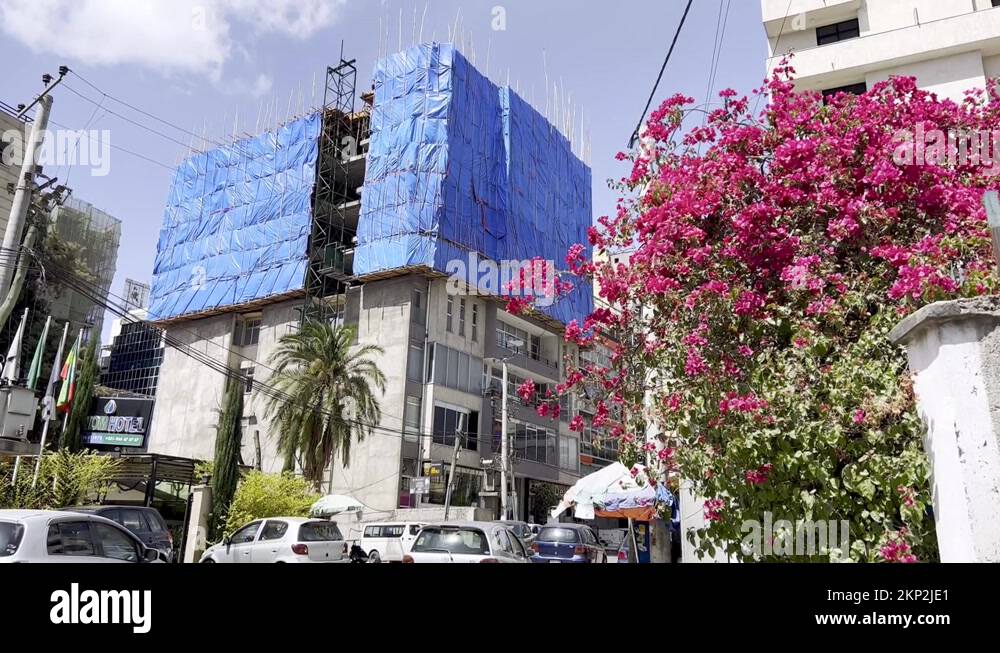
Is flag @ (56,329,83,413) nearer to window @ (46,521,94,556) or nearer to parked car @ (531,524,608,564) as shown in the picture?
parked car @ (531,524,608,564)

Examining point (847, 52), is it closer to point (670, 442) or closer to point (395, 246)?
point (670, 442)

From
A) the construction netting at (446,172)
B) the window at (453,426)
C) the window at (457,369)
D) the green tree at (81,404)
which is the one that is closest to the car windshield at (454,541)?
the window at (453,426)

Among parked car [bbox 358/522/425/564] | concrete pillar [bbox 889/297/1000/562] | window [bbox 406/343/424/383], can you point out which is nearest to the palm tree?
window [bbox 406/343/424/383]

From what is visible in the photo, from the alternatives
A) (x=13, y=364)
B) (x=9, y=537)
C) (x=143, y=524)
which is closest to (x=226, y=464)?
(x=13, y=364)

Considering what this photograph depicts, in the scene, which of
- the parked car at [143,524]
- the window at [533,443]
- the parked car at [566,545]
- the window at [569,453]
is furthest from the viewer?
the window at [569,453]

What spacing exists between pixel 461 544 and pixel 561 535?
8295 mm

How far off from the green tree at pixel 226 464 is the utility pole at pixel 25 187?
14907 mm

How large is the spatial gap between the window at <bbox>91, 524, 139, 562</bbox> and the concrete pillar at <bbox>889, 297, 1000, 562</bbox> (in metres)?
9.73

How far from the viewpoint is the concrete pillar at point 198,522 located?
80.5 feet

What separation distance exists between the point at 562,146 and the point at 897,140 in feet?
158

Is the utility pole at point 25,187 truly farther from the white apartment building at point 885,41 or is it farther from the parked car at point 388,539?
the white apartment building at point 885,41

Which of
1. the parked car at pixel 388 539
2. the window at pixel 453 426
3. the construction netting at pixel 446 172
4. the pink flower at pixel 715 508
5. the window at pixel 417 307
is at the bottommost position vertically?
the parked car at pixel 388 539
